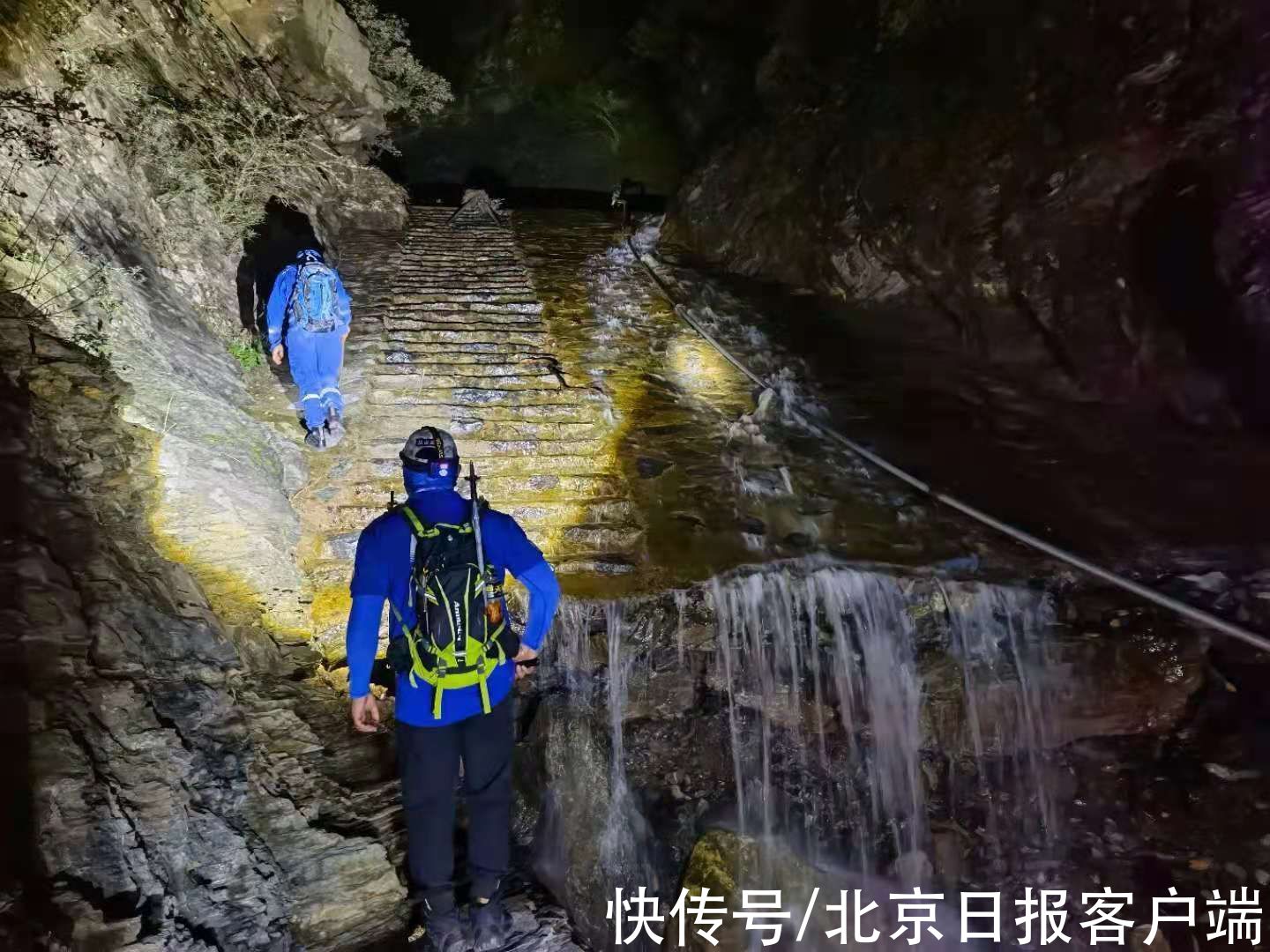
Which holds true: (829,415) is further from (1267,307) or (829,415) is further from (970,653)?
(1267,307)

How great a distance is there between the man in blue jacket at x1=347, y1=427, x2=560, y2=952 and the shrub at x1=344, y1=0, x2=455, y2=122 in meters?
11.6

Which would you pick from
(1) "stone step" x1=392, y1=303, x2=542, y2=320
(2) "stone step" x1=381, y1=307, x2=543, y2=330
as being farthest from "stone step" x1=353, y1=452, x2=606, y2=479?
(1) "stone step" x1=392, y1=303, x2=542, y2=320

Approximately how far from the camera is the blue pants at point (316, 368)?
5609mm

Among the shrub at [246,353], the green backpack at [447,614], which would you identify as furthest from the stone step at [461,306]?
the green backpack at [447,614]

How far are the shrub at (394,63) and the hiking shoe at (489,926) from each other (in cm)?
1254

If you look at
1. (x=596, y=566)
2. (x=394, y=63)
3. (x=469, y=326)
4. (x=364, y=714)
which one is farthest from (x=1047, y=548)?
(x=394, y=63)

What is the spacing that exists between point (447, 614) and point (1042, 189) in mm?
8806

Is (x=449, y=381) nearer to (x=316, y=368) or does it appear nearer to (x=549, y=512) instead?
(x=316, y=368)

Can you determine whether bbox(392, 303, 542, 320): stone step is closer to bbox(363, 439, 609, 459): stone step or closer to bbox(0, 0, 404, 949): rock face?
bbox(0, 0, 404, 949): rock face

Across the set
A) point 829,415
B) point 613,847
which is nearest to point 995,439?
point 829,415

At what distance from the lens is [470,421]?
21.8ft

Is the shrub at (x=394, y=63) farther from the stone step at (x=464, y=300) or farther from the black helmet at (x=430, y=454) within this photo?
the black helmet at (x=430, y=454)

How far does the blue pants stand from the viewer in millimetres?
5609

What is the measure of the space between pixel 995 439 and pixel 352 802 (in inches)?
262
